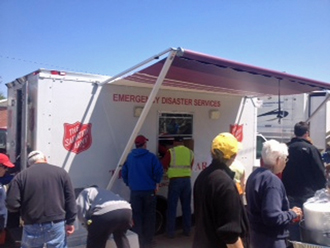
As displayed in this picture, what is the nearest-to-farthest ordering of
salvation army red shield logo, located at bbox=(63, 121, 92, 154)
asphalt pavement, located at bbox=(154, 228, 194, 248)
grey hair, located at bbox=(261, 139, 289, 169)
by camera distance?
grey hair, located at bbox=(261, 139, 289, 169) < salvation army red shield logo, located at bbox=(63, 121, 92, 154) < asphalt pavement, located at bbox=(154, 228, 194, 248)

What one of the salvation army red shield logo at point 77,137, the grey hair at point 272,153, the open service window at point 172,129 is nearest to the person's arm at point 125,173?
the salvation army red shield logo at point 77,137

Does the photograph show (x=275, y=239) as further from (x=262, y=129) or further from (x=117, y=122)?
(x=262, y=129)

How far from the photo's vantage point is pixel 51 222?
10.8ft

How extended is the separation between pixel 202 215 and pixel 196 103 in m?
3.69

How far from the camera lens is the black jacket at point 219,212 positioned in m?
2.12

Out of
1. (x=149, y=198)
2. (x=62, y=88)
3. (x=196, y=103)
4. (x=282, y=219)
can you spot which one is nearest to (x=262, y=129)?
(x=196, y=103)

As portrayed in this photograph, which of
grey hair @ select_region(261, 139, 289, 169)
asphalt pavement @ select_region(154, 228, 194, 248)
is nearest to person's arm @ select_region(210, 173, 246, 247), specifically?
grey hair @ select_region(261, 139, 289, 169)

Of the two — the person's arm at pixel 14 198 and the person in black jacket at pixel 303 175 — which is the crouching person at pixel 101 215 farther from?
the person in black jacket at pixel 303 175

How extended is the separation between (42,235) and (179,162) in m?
2.44

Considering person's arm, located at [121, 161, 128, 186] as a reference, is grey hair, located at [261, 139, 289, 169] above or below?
above

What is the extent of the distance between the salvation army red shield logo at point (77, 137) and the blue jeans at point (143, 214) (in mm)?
947

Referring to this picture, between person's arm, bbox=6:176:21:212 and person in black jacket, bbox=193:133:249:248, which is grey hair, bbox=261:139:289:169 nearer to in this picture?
person in black jacket, bbox=193:133:249:248

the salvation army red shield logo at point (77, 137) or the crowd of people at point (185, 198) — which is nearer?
the crowd of people at point (185, 198)

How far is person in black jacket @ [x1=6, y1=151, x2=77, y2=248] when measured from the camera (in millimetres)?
3225
